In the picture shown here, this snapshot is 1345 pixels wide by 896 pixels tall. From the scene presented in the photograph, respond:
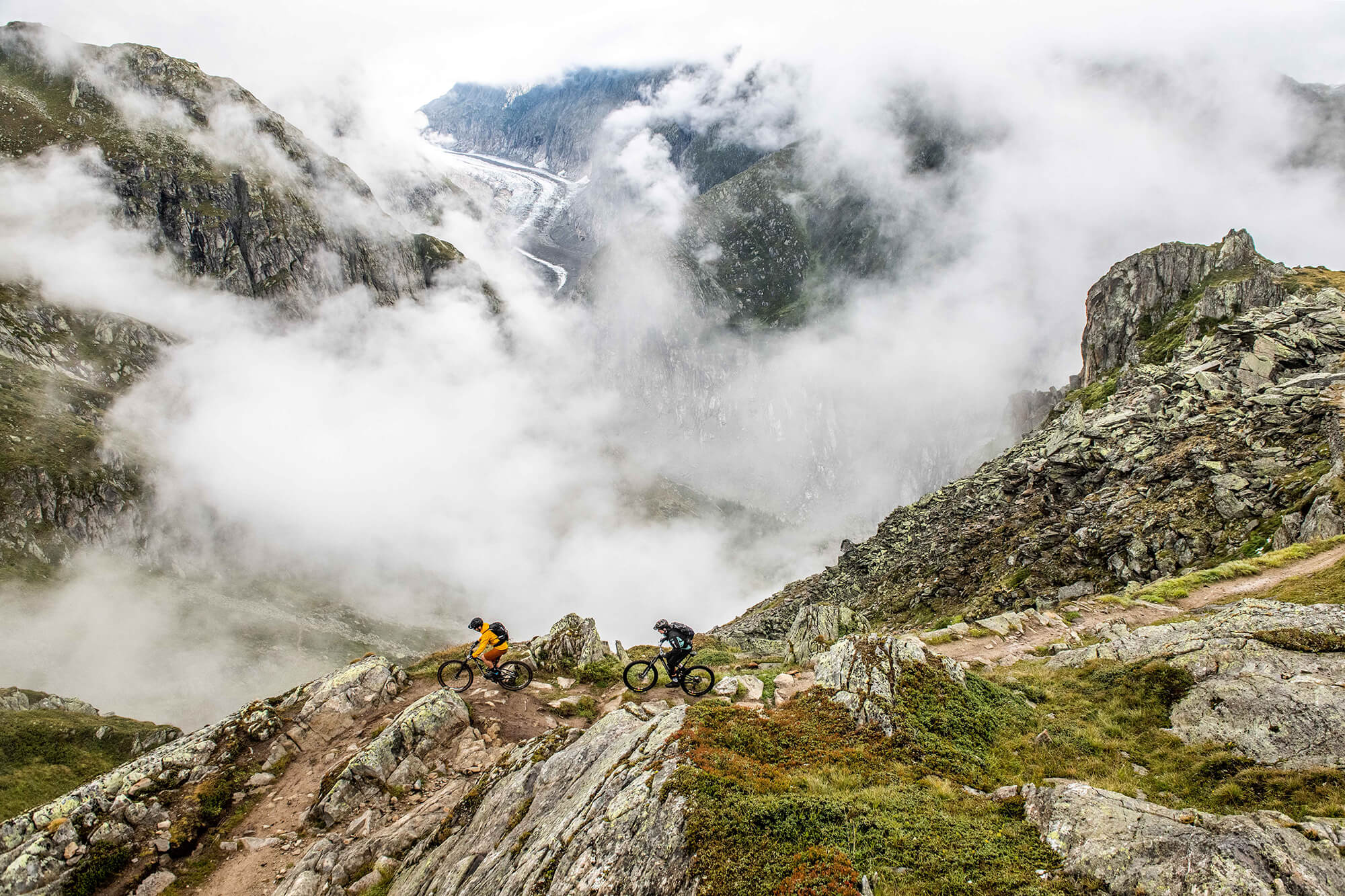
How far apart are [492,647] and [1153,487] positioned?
170ft

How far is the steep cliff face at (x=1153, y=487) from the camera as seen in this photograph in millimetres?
37500

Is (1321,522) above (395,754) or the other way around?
above

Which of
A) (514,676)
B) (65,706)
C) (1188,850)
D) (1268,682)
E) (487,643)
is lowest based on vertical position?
(1188,850)

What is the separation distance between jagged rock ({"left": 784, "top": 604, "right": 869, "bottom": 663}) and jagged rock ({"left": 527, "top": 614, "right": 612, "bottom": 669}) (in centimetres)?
1248

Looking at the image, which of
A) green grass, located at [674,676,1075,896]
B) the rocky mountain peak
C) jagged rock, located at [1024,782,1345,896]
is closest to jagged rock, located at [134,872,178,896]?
green grass, located at [674,676,1075,896]

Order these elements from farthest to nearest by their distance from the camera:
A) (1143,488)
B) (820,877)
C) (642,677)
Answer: (1143,488), (642,677), (820,877)

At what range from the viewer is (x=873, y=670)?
754 inches

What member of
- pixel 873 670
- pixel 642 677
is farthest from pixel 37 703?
pixel 873 670

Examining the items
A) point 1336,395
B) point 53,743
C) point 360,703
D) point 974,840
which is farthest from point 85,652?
point 1336,395

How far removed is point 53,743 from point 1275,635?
123 meters

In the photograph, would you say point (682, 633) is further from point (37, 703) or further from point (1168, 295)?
point (37, 703)

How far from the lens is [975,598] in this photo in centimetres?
4675

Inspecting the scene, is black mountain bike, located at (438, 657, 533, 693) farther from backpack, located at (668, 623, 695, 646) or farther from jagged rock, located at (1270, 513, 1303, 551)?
jagged rock, located at (1270, 513, 1303, 551)

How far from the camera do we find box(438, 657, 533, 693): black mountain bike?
25.8 meters
